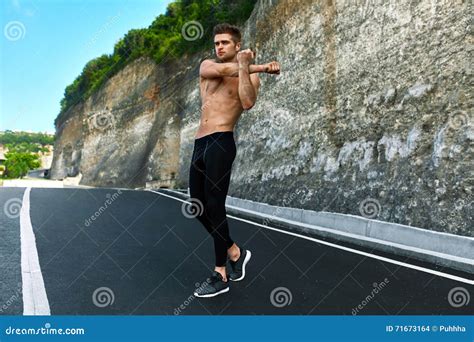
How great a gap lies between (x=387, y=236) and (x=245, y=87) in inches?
184

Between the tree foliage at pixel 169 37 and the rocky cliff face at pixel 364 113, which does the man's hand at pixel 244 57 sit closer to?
the rocky cliff face at pixel 364 113

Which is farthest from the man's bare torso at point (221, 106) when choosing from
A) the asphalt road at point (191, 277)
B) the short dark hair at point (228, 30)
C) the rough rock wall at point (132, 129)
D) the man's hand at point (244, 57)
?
the rough rock wall at point (132, 129)

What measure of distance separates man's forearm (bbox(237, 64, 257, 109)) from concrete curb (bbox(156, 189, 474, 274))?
362 cm

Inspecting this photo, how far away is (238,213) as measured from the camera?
1335 cm

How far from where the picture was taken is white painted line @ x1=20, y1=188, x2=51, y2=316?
11.9ft

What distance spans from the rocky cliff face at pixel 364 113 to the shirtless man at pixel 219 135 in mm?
4368

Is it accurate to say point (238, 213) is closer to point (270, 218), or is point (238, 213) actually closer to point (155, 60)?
point (270, 218)

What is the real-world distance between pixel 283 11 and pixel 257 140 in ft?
16.5

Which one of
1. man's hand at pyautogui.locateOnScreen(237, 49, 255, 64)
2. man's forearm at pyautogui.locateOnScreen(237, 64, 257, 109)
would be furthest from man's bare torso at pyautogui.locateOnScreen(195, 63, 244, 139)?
man's hand at pyautogui.locateOnScreen(237, 49, 255, 64)

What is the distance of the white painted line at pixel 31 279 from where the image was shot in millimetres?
3636

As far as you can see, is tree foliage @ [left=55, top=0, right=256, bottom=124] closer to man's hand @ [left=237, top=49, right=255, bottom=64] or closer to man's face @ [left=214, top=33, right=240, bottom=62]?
man's face @ [left=214, top=33, right=240, bottom=62]

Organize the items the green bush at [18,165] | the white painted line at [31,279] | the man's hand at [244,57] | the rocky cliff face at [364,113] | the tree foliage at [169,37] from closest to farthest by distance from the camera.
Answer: the white painted line at [31,279]
the man's hand at [244,57]
the rocky cliff face at [364,113]
the tree foliage at [169,37]
the green bush at [18,165]

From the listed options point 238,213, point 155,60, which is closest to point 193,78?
point 155,60

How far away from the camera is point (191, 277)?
495cm
